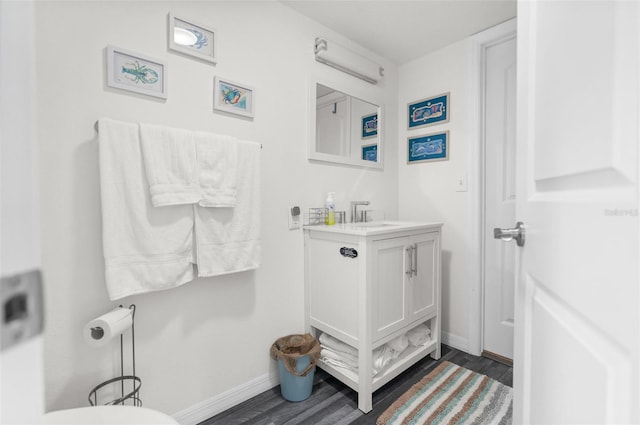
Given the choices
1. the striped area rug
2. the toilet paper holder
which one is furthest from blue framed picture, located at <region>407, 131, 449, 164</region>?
the toilet paper holder

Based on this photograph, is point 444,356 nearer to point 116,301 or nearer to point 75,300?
point 116,301

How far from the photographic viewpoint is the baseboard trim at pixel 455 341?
2115 millimetres

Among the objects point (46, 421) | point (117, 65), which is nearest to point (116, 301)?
point (46, 421)

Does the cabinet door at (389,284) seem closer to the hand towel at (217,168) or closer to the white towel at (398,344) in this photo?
the white towel at (398,344)

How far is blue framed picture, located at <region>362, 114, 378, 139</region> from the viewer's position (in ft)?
7.32

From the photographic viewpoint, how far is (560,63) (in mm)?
539

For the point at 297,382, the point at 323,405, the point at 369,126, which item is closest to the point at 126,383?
the point at 297,382

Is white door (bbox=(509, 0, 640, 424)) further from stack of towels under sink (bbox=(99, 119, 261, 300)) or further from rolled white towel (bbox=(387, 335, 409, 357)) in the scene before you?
stack of towels under sink (bbox=(99, 119, 261, 300))

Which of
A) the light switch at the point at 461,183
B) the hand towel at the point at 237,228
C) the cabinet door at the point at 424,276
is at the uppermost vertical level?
the light switch at the point at 461,183

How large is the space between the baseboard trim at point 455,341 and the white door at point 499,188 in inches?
5.0

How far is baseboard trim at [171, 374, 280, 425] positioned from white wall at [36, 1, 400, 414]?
0.10 ft

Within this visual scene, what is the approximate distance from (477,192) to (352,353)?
137 centimetres

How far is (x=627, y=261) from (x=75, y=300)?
1532 millimetres

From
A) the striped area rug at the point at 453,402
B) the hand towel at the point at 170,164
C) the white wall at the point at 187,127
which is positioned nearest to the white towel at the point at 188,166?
the hand towel at the point at 170,164
